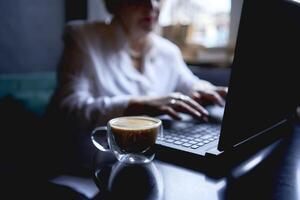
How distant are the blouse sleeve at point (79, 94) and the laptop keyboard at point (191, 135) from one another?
262mm

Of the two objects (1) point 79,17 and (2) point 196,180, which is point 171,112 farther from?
(1) point 79,17

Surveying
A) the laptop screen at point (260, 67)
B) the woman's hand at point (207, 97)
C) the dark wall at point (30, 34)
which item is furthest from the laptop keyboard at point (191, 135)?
the dark wall at point (30, 34)

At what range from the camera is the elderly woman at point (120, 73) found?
1.03 metres

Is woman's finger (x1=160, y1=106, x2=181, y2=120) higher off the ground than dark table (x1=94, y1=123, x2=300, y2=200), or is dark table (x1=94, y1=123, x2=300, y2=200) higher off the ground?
dark table (x1=94, y1=123, x2=300, y2=200)

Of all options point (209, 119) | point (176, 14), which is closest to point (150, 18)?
point (209, 119)

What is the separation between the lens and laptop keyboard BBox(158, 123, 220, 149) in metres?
0.68

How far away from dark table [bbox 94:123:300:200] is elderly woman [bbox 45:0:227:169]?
33cm

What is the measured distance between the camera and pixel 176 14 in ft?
6.86

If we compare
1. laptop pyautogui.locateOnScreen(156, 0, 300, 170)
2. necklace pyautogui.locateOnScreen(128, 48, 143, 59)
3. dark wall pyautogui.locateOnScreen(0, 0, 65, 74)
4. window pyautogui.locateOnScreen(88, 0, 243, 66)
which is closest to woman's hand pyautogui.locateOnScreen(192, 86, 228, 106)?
laptop pyautogui.locateOnScreen(156, 0, 300, 170)

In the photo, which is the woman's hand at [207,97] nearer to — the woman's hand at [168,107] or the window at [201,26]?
Answer: the woman's hand at [168,107]

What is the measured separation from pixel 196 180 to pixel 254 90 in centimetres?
19

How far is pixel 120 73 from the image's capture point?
134 cm

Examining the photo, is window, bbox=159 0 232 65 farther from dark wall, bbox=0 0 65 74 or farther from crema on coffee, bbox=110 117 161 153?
crema on coffee, bbox=110 117 161 153

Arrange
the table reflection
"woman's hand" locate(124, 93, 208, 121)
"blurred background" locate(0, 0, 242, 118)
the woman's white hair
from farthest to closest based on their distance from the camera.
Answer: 1. "blurred background" locate(0, 0, 242, 118)
2. the woman's white hair
3. "woman's hand" locate(124, 93, 208, 121)
4. the table reflection
